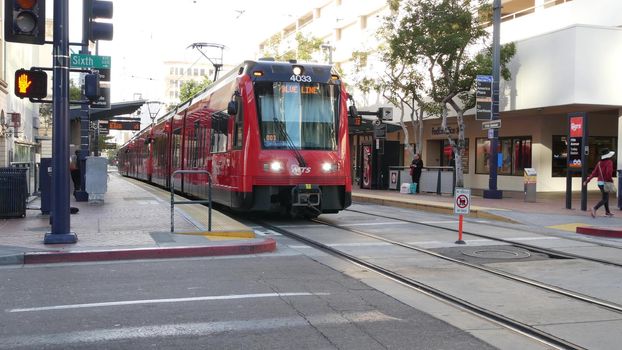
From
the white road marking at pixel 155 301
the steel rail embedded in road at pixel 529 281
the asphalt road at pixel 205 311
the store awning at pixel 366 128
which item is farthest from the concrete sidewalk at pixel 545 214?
the white road marking at pixel 155 301

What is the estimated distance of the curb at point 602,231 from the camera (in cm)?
1263

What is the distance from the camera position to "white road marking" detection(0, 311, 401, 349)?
5098 mm

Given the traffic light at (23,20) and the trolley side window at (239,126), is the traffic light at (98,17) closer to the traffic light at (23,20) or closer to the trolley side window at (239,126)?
the traffic light at (23,20)

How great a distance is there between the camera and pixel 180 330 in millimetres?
5465

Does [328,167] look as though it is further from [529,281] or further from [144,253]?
[529,281]

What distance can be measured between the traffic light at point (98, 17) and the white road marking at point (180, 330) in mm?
6553

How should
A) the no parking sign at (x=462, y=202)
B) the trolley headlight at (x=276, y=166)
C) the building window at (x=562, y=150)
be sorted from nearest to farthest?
1. the no parking sign at (x=462, y=202)
2. the trolley headlight at (x=276, y=166)
3. the building window at (x=562, y=150)

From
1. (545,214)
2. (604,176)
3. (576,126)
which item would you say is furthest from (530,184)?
(604,176)

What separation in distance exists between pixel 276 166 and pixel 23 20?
5732 mm

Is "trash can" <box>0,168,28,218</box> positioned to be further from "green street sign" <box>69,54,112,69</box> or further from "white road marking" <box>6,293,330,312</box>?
"white road marking" <box>6,293,330,312</box>

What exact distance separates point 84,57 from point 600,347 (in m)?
8.99

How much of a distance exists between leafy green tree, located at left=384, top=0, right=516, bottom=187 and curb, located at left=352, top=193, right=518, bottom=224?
12.4 feet

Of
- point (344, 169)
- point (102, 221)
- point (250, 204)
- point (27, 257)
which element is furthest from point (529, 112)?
point (27, 257)

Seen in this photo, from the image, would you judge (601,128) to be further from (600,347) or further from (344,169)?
(600,347)
